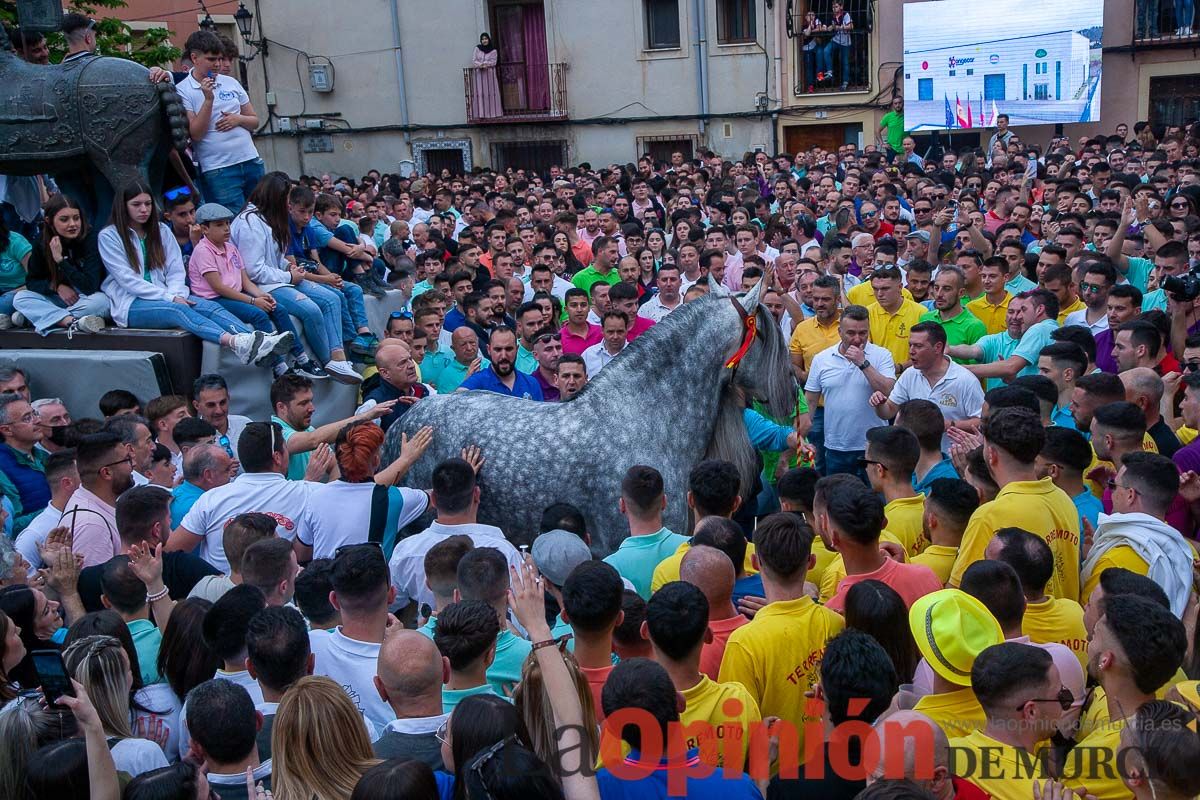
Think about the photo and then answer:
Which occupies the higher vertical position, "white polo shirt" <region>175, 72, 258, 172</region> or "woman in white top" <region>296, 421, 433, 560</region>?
"white polo shirt" <region>175, 72, 258, 172</region>

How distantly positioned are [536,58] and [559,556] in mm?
25748

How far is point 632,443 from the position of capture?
20.5ft

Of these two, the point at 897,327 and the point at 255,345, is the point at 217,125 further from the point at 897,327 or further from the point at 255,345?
the point at 897,327

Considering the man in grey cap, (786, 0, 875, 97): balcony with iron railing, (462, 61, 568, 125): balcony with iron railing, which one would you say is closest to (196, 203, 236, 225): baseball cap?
the man in grey cap

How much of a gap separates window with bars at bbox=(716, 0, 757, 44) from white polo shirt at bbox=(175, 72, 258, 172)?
20.1 metres

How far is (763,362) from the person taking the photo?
6.81 metres

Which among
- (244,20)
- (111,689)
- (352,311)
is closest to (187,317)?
(352,311)

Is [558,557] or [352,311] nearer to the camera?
[558,557]

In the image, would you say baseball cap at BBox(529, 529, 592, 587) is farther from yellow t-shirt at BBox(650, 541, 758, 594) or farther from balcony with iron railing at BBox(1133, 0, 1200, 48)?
balcony with iron railing at BBox(1133, 0, 1200, 48)

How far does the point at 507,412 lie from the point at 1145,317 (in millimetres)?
4519

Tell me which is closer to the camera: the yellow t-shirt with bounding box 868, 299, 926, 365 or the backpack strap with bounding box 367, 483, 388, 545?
the backpack strap with bounding box 367, 483, 388, 545

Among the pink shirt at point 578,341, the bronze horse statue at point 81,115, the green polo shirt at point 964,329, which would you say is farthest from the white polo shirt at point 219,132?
the green polo shirt at point 964,329

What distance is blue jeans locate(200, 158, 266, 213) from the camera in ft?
29.0

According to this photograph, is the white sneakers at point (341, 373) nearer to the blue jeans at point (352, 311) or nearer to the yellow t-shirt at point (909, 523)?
the blue jeans at point (352, 311)
